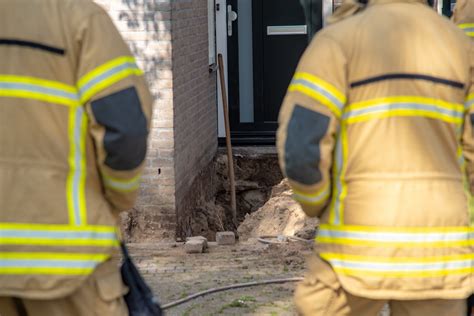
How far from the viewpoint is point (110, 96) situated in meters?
3.49

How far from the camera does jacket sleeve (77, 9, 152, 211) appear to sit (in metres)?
→ 3.48

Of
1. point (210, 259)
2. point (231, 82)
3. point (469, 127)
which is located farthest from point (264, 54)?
point (469, 127)

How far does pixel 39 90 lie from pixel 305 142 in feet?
3.01

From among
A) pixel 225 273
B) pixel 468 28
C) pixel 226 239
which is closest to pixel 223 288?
pixel 225 273

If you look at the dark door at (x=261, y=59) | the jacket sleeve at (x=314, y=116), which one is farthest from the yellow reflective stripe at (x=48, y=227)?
the dark door at (x=261, y=59)

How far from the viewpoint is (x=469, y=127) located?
3.91 m

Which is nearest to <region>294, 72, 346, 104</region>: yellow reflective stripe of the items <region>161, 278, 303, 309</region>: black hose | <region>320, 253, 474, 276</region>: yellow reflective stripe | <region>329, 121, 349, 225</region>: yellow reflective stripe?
<region>329, 121, 349, 225</region>: yellow reflective stripe

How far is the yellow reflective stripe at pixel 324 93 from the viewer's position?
3.66 metres

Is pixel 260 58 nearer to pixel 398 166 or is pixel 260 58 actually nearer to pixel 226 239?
pixel 226 239

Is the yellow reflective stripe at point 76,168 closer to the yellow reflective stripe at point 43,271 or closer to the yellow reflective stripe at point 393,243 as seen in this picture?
the yellow reflective stripe at point 43,271

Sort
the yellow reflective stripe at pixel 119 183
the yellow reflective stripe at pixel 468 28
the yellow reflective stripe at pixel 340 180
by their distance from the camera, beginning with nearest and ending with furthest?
the yellow reflective stripe at pixel 119 183 < the yellow reflective stripe at pixel 340 180 < the yellow reflective stripe at pixel 468 28

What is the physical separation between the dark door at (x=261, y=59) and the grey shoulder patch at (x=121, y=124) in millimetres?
8808

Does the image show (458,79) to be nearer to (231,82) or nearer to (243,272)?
(243,272)

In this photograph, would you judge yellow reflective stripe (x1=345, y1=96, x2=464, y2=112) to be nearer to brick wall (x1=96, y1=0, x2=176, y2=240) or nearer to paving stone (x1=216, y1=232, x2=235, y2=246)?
paving stone (x1=216, y1=232, x2=235, y2=246)
